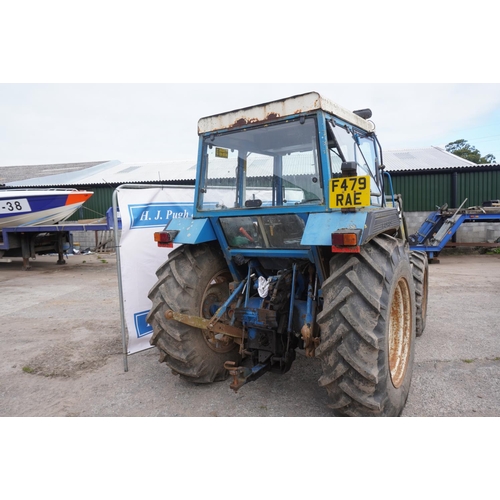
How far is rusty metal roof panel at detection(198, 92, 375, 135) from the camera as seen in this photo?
299 centimetres

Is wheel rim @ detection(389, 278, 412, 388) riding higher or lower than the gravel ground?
higher

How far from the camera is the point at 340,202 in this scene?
2.93 meters

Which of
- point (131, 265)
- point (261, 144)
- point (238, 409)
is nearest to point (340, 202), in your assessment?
point (261, 144)

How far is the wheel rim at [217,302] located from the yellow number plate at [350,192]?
1433mm

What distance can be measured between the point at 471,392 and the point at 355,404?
135cm

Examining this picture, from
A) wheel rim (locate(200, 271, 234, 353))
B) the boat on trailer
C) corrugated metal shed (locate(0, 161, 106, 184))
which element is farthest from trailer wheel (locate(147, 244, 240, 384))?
corrugated metal shed (locate(0, 161, 106, 184))

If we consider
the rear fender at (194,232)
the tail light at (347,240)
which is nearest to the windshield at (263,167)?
the rear fender at (194,232)

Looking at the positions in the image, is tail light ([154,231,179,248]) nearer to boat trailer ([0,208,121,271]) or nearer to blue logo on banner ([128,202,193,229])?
blue logo on banner ([128,202,193,229])

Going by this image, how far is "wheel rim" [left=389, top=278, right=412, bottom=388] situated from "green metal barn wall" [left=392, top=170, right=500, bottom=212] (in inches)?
465

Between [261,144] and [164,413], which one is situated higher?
[261,144]

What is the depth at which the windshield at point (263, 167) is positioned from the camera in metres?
3.20

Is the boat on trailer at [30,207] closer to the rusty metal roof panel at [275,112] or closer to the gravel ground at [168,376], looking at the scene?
the gravel ground at [168,376]
